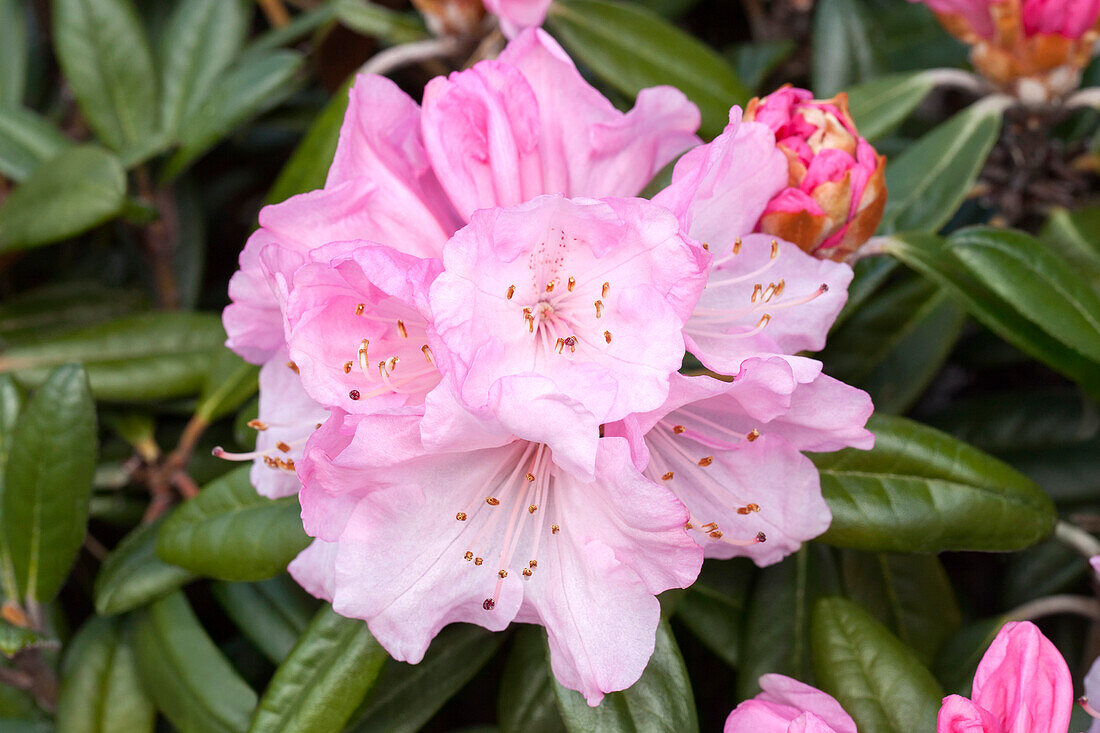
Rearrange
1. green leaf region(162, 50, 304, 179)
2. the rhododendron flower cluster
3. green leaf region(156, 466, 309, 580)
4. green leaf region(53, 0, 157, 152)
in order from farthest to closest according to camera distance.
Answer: green leaf region(53, 0, 157, 152)
green leaf region(162, 50, 304, 179)
green leaf region(156, 466, 309, 580)
the rhododendron flower cluster

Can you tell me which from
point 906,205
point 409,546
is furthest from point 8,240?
point 906,205

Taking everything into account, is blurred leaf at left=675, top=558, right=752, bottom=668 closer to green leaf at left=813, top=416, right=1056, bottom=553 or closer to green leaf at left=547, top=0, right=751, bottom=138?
green leaf at left=813, top=416, right=1056, bottom=553

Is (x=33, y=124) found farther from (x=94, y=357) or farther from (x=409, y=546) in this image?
(x=409, y=546)

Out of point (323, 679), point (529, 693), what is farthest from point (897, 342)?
point (323, 679)

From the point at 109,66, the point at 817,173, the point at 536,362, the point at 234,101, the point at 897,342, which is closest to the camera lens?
the point at 536,362

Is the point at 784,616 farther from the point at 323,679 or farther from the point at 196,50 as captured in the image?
the point at 196,50

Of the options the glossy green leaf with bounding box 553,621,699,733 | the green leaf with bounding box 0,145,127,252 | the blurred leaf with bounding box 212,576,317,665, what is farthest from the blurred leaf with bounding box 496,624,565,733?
the green leaf with bounding box 0,145,127,252
